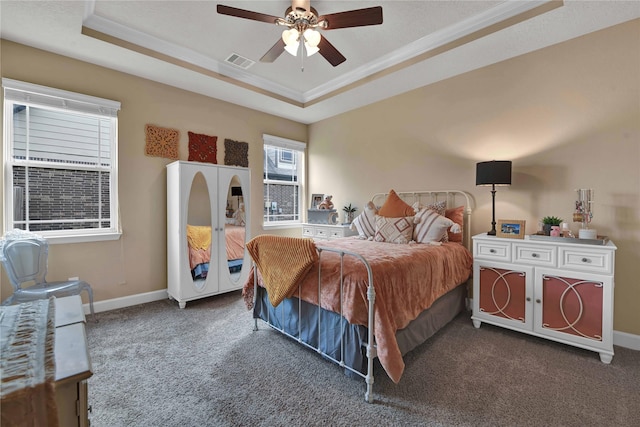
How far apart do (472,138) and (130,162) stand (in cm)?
410

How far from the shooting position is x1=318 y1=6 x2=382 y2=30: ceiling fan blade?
6.73 feet

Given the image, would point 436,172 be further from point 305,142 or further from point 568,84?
point 305,142

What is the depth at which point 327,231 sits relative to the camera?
14.7ft

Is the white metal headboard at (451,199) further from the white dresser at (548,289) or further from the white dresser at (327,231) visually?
the white dresser at (327,231)

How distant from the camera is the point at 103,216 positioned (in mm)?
3381

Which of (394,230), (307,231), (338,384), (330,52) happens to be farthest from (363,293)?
(307,231)

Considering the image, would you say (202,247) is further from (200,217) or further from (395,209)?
(395,209)

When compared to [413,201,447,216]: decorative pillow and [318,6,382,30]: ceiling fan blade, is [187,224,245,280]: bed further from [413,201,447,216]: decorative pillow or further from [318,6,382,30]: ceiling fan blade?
[318,6,382,30]: ceiling fan blade

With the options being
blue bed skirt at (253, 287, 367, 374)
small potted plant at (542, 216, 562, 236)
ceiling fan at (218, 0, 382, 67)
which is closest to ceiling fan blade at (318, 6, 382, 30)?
ceiling fan at (218, 0, 382, 67)

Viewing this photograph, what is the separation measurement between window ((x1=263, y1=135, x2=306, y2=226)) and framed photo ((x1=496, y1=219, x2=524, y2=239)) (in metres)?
3.33

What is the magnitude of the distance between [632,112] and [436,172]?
1.75 meters

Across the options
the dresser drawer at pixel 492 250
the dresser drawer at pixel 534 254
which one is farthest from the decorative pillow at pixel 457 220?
the dresser drawer at pixel 534 254

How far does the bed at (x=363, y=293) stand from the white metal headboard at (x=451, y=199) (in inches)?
12.1

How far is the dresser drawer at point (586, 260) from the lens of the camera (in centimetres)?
226
